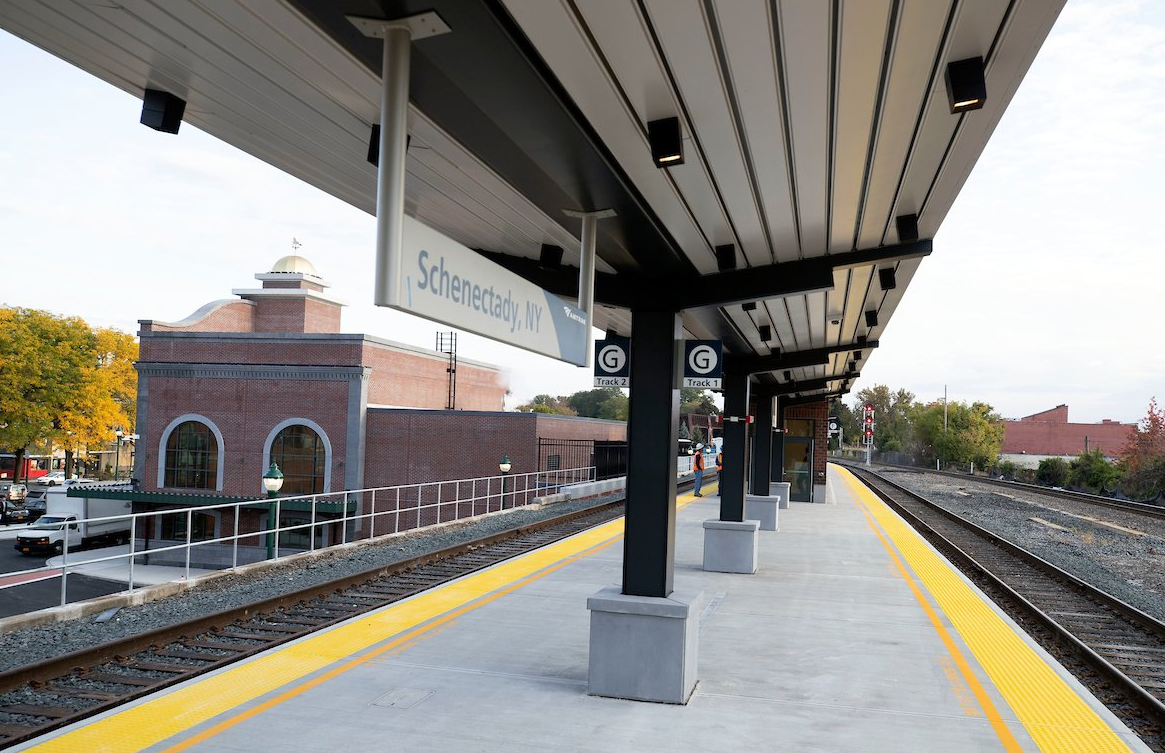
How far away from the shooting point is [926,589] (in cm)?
1183

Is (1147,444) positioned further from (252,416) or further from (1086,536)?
(252,416)

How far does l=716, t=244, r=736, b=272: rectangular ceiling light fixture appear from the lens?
7375 mm

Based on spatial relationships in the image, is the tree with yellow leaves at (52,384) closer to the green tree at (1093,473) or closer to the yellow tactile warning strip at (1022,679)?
the yellow tactile warning strip at (1022,679)

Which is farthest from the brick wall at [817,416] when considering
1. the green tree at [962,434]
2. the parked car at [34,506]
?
the green tree at [962,434]

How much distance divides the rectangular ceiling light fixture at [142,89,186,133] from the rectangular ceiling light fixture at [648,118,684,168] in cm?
242

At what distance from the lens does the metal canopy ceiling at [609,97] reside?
3414 millimetres

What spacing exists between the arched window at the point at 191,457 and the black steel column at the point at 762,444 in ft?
84.4

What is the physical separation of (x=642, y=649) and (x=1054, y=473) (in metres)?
55.0

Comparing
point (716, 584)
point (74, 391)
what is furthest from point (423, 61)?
point (74, 391)

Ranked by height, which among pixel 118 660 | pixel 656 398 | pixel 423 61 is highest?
pixel 423 61

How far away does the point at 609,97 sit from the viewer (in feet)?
13.6

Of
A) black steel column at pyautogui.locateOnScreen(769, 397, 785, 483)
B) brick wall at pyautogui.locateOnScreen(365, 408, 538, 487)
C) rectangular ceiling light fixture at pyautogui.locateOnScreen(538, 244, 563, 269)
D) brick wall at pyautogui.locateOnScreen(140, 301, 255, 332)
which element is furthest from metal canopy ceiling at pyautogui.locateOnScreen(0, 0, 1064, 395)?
brick wall at pyautogui.locateOnScreen(140, 301, 255, 332)

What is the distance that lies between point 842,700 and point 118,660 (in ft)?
20.2

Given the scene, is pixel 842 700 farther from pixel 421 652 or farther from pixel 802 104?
pixel 802 104
